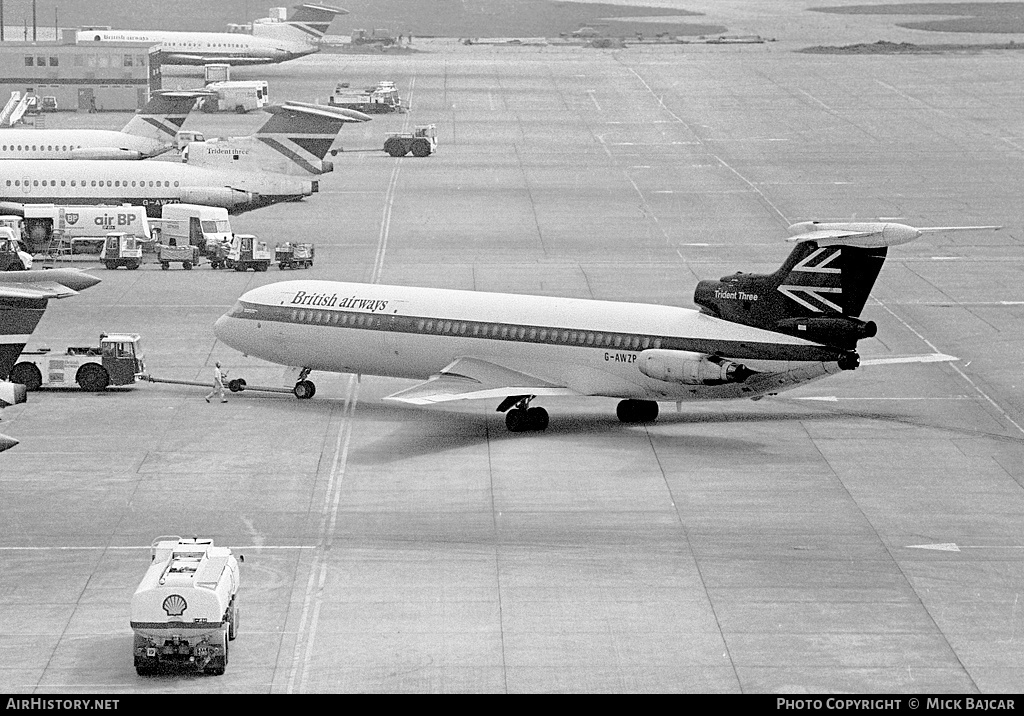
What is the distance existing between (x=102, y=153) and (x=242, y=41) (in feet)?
236

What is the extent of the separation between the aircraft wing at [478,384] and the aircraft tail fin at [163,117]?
5998 cm

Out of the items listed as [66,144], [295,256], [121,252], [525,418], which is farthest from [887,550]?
[66,144]

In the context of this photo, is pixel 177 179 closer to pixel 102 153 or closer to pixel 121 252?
pixel 121 252

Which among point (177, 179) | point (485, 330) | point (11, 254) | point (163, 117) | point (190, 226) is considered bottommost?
point (163, 117)

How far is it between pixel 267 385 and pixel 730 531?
1945cm

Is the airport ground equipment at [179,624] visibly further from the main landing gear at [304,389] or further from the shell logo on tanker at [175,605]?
the main landing gear at [304,389]

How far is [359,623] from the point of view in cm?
3019

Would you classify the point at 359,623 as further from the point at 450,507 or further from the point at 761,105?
the point at 761,105

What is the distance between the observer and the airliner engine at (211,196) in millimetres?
80625

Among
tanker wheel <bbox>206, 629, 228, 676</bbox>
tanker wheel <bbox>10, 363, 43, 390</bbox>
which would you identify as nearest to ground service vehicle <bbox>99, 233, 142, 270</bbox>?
tanker wheel <bbox>10, 363, 43, 390</bbox>

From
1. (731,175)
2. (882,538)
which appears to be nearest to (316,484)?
(882,538)

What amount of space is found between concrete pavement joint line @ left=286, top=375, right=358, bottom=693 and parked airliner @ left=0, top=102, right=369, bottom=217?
35666 mm

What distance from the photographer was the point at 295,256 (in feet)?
235

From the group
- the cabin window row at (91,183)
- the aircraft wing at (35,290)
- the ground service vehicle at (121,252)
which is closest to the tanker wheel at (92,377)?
the aircraft wing at (35,290)
